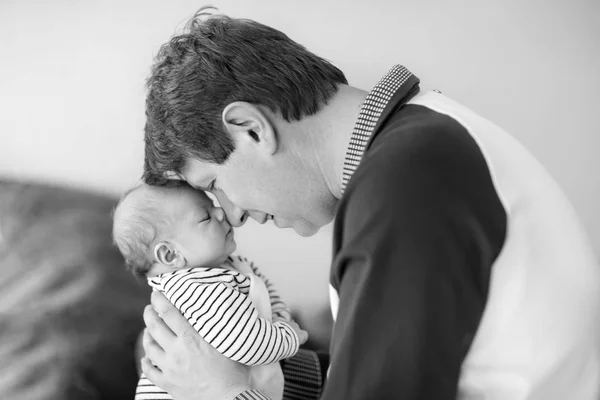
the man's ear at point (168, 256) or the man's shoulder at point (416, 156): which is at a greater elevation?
the man's shoulder at point (416, 156)

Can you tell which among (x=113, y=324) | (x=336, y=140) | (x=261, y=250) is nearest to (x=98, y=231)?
(x=113, y=324)

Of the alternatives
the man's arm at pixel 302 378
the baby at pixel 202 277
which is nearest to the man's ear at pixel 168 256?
the baby at pixel 202 277

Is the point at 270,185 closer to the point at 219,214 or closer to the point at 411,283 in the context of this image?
the point at 219,214

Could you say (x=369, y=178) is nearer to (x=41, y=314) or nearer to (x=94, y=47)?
(x=41, y=314)

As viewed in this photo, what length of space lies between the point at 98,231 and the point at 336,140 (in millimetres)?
911

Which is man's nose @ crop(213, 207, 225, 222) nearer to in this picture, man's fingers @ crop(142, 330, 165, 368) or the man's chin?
the man's chin

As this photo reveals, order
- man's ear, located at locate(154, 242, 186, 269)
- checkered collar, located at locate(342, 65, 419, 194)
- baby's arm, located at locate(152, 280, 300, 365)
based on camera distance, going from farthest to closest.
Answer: man's ear, located at locate(154, 242, 186, 269)
baby's arm, located at locate(152, 280, 300, 365)
checkered collar, located at locate(342, 65, 419, 194)

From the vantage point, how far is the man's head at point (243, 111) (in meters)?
1.21

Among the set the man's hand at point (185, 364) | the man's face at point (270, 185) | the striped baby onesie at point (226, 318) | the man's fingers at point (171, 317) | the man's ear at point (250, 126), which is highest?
the man's ear at point (250, 126)

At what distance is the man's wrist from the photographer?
136cm

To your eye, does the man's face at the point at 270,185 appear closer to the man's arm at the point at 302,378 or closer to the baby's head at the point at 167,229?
the baby's head at the point at 167,229

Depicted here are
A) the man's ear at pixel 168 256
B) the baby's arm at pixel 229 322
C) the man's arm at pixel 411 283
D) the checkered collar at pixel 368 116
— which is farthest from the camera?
the man's ear at pixel 168 256

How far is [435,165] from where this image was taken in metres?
0.92

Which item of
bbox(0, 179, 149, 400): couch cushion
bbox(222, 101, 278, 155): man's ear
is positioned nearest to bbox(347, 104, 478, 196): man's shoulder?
bbox(222, 101, 278, 155): man's ear
